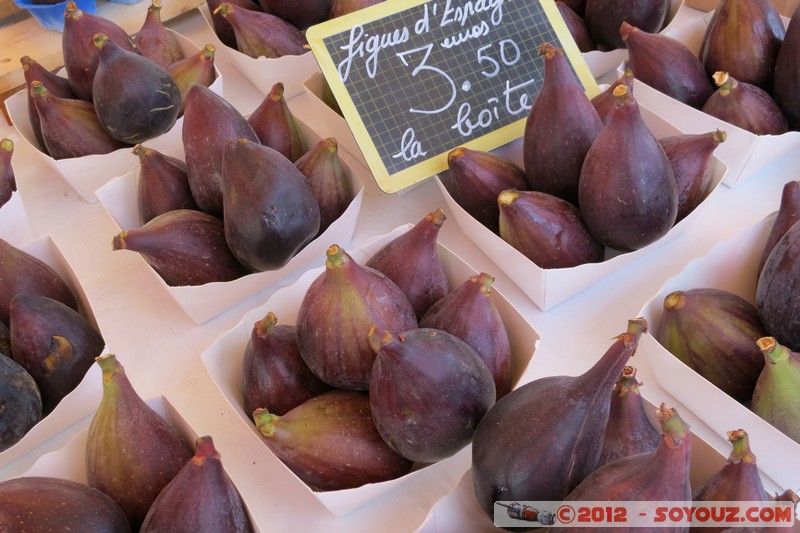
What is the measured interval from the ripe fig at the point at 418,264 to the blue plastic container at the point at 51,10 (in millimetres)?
983

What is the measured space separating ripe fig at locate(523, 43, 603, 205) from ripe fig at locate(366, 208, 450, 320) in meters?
0.22

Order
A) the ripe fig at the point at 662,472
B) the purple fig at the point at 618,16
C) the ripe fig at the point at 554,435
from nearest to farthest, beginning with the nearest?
1. the ripe fig at the point at 662,472
2. the ripe fig at the point at 554,435
3. the purple fig at the point at 618,16

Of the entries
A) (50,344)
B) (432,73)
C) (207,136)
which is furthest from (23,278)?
(432,73)

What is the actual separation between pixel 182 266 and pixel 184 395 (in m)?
0.18

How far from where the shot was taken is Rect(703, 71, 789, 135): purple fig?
1143mm

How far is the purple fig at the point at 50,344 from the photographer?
0.88m

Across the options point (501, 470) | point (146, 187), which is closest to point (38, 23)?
point (146, 187)

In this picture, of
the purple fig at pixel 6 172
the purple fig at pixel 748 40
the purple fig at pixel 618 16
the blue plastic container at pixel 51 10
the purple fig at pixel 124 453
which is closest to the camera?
the purple fig at pixel 124 453

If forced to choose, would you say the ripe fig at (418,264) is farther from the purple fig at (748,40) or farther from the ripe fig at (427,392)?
the purple fig at (748,40)

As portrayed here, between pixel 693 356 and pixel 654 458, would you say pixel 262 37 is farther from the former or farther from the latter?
pixel 654 458

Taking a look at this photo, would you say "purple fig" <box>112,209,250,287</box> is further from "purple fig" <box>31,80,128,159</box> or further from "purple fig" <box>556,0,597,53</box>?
"purple fig" <box>556,0,597,53</box>

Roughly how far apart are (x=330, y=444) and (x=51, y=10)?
1176 mm

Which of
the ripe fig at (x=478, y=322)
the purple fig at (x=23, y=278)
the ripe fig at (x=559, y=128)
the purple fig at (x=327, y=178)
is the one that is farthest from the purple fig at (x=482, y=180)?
the purple fig at (x=23, y=278)

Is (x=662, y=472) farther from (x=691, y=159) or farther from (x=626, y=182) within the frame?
(x=691, y=159)
